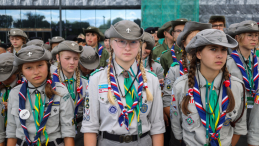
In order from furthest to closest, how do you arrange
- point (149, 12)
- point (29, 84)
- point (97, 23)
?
point (97, 23), point (149, 12), point (29, 84)

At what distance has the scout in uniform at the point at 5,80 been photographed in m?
3.17

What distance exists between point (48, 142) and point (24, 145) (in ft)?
0.93

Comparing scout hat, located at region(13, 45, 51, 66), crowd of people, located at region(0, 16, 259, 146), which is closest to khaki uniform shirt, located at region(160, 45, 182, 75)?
crowd of people, located at region(0, 16, 259, 146)

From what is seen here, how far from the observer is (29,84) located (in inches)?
110

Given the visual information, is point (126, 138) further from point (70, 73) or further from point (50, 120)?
point (70, 73)

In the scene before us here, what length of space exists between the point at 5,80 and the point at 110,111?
2065 mm

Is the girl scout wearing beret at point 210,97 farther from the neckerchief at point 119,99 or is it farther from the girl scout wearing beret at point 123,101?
the neckerchief at point 119,99

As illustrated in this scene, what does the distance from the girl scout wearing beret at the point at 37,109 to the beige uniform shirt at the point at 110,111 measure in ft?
1.94

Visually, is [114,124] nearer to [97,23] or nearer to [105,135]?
[105,135]

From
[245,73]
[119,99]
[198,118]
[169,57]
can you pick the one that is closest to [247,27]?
[245,73]

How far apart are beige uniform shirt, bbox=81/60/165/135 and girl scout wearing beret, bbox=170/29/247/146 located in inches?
14.3

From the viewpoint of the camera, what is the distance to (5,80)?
330 cm

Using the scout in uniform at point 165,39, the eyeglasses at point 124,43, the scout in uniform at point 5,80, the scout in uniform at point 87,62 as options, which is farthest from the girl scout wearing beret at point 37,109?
the scout in uniform at point 165,39

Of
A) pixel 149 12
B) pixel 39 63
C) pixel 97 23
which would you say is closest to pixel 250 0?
pixel 149 12
